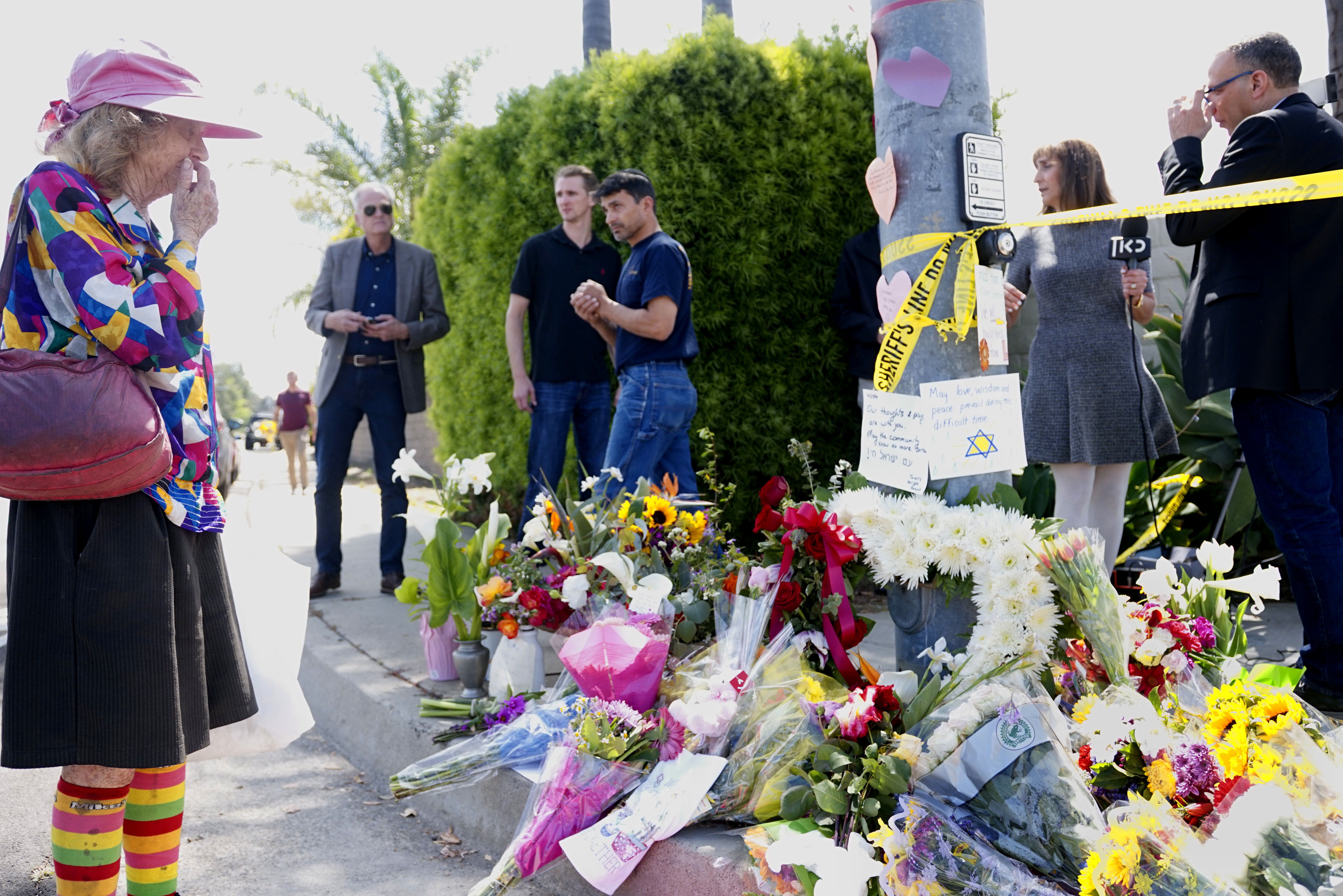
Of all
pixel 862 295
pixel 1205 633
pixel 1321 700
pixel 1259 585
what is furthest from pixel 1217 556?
pixel 862 295

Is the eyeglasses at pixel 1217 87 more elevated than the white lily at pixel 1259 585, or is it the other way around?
the eyeglasses at pixel 1217 87

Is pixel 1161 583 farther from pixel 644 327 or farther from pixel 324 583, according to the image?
pixel 324 583

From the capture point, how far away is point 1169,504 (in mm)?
4801

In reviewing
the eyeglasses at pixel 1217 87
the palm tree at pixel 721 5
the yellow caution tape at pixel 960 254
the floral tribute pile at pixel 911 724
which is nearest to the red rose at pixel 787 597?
the floral tribute pile at pixel 911 724

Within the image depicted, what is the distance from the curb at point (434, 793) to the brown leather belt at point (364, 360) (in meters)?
1.28

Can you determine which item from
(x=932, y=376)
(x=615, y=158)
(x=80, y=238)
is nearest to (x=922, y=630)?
(x=932, y=376)

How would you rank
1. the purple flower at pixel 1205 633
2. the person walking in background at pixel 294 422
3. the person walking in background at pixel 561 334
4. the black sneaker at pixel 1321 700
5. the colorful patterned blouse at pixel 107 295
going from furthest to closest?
1. the person walking in background at pixel 294 422
2. the person walking in background at pixel 561 334
3. the black sneaker at pixel 1321 700
4. the purple flower at pixel 1205 633
5. the colorful patterned blouse at pixel 107 295

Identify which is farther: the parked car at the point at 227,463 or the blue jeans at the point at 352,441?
the parked car at the point at 227,463

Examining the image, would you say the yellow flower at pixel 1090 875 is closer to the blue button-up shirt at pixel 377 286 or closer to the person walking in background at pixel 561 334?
the person walking in background at pixel 561 334

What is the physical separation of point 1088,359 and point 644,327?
174cm

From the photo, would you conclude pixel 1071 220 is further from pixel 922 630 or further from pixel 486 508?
pixel 486 508

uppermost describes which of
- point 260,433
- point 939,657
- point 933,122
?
point 933,122

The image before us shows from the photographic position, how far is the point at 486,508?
742 centimetres

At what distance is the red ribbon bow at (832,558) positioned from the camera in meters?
2.45
